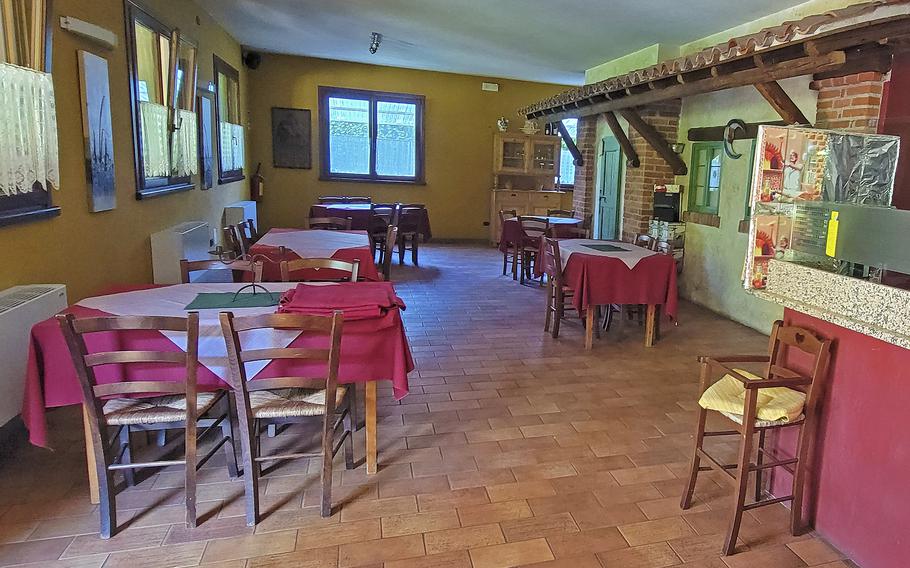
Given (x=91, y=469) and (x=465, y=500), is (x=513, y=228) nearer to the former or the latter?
(x=465, y=500)

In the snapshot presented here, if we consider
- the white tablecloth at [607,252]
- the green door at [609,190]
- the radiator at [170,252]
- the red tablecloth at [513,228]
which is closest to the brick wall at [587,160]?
the green door at [609,190]

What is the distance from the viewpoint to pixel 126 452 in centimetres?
245

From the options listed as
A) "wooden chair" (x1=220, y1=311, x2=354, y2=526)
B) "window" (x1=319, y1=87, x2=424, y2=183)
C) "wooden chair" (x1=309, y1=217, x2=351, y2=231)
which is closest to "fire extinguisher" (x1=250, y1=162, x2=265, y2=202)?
"window" (x1=319, y1=87, x2=424, y2=183)

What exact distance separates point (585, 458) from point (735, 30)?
484cm

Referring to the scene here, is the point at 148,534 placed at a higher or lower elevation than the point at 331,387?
lower

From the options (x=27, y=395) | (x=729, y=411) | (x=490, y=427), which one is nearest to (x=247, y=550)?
(x=27, y=395)

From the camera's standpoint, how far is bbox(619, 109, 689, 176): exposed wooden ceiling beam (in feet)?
20.1

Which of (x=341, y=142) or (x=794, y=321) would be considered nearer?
(x=794, y=321)

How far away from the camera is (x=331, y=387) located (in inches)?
87.5

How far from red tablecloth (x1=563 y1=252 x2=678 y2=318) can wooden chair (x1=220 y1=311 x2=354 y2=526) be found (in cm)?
257

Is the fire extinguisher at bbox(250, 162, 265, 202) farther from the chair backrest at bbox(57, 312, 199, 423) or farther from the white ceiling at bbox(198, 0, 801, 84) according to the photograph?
the chair backrest at bbox(57, 312, 199, 423)

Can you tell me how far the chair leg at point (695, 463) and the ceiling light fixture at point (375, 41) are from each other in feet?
21.3

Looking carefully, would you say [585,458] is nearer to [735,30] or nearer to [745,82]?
[745,82]

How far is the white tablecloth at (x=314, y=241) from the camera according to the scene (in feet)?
14.0
